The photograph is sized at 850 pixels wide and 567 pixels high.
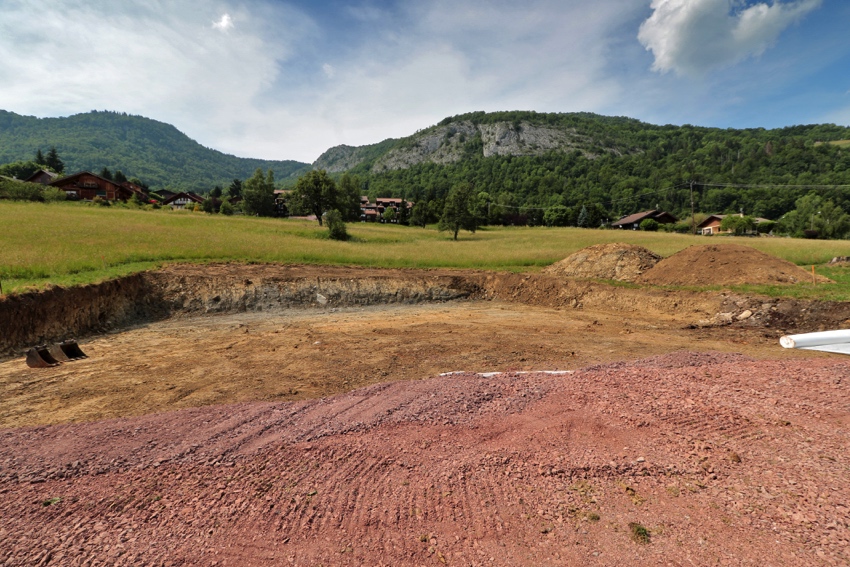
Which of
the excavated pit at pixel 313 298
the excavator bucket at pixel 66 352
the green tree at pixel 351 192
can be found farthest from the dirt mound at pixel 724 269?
the green tree at pixel 351 192

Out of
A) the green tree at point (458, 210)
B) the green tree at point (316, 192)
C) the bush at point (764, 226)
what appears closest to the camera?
the green tree at point (316, 192)

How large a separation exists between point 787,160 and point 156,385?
16831 centimetres

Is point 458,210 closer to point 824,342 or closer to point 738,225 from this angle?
point 824,342

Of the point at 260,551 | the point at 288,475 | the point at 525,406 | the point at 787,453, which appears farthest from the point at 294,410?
the point at 787,453

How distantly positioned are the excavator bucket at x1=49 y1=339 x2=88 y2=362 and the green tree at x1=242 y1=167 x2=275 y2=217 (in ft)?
213

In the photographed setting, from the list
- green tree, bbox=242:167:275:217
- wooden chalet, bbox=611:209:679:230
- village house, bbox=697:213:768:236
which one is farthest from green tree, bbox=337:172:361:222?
village house, bbox=697:213:768:236

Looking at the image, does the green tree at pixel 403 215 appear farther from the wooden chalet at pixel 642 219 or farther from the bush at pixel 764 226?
the bush at pixel 764 226

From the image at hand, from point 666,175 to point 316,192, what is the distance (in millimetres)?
130537

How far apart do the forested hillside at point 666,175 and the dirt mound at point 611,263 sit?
2172 inches

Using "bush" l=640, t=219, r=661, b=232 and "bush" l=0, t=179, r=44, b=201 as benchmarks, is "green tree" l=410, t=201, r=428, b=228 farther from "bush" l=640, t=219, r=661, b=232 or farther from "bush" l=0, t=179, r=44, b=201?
"bush" l=0, t=179, r=44, b=201

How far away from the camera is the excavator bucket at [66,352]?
957 centimetres

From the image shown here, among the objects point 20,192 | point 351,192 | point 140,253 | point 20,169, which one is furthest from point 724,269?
point 20,169

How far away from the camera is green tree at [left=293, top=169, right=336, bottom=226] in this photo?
49.9 m

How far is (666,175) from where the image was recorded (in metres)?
129
